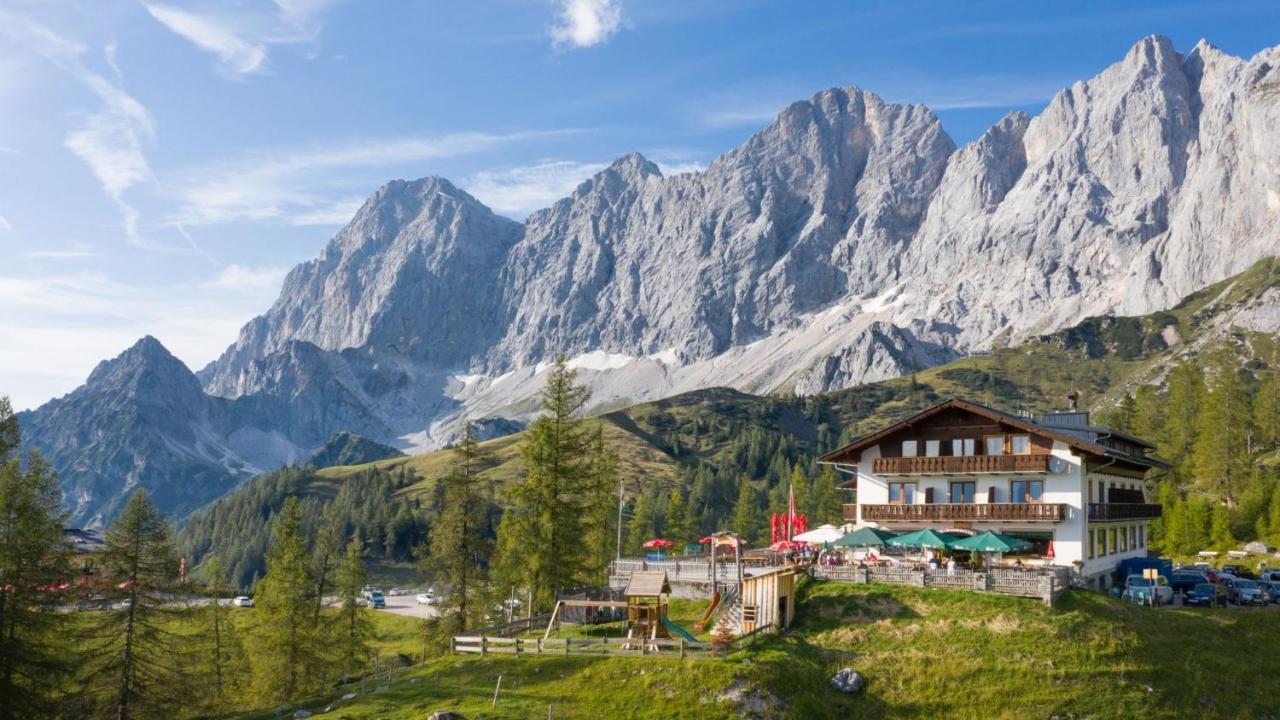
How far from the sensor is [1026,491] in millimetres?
55594

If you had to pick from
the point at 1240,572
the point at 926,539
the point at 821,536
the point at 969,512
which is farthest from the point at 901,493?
the point at 1240,572

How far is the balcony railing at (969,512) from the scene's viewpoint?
53.3m

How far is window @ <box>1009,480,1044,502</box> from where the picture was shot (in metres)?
55.1

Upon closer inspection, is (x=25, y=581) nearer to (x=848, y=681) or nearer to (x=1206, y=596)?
(x=848, y=681)

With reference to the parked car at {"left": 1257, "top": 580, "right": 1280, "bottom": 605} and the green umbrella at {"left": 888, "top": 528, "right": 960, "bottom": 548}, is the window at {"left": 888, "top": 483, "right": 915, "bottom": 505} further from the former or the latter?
the parked car at {"left": 1257, "top": 580, "right": 1280, "bottom": 605}

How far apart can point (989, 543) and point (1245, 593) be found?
1723 centimetres

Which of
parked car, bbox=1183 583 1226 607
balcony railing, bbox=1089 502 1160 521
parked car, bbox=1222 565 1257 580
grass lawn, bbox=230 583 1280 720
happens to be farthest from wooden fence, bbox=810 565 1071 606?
parked car, bbox=1222 565 1257 580

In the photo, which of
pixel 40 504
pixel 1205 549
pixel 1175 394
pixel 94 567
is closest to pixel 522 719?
pixel 40 504

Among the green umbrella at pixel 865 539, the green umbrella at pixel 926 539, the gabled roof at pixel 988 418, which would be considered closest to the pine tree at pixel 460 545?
the gabled roof at pixel 988 418

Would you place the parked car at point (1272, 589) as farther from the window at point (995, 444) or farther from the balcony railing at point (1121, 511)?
the window at point (995, 444)

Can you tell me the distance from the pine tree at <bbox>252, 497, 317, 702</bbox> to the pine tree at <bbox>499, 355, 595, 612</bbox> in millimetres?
13560

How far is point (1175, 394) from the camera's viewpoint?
12319cm

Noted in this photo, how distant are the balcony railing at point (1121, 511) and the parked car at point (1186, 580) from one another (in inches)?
184

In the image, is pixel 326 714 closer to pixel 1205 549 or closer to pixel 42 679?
pixel 42 679
